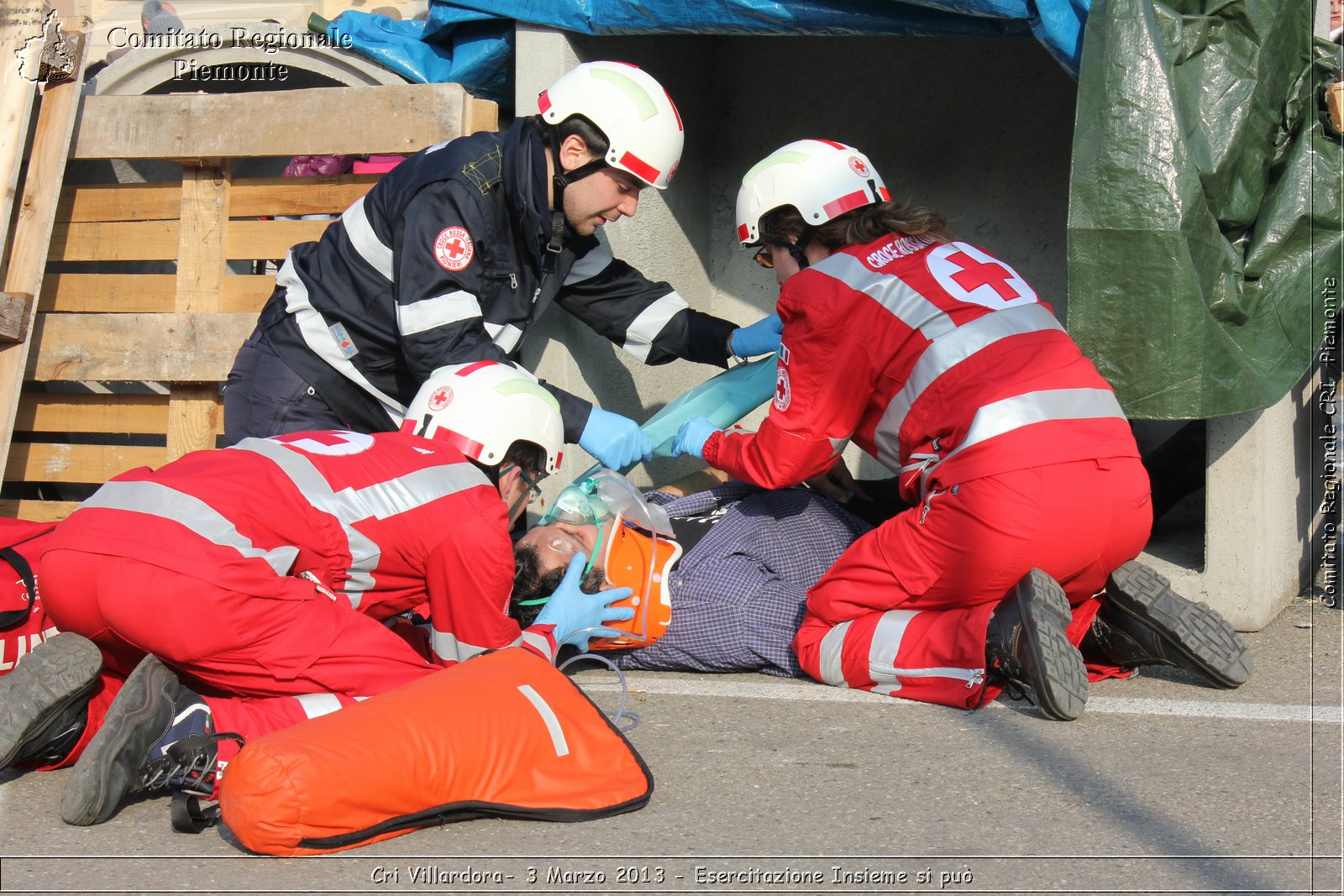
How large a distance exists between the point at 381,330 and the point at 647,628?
1304mm

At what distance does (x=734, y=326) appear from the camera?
4.57m

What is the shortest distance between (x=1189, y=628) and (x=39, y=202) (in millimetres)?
4507

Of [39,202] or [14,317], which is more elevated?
[39,202]

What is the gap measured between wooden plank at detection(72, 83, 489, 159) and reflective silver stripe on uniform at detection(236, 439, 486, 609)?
197 centimetres

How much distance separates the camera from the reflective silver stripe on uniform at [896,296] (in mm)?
3453

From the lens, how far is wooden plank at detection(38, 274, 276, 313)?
504 centimetres

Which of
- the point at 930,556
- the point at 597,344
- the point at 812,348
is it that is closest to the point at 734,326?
the point at 597,344

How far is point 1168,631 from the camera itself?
3361 millimetres

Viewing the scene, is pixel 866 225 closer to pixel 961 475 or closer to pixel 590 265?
pixel 961 475

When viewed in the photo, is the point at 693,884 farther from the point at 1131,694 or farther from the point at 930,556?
the point at 1131,694

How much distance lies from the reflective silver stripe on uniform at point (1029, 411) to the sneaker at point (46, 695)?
214 cm

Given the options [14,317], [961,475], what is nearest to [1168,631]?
[961,475]

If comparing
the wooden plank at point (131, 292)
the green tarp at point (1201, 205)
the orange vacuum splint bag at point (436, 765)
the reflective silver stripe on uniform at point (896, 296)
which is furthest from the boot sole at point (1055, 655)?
the wooden plank at point (131, 292)

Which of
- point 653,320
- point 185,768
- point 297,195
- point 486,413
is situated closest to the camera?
point 185,768
